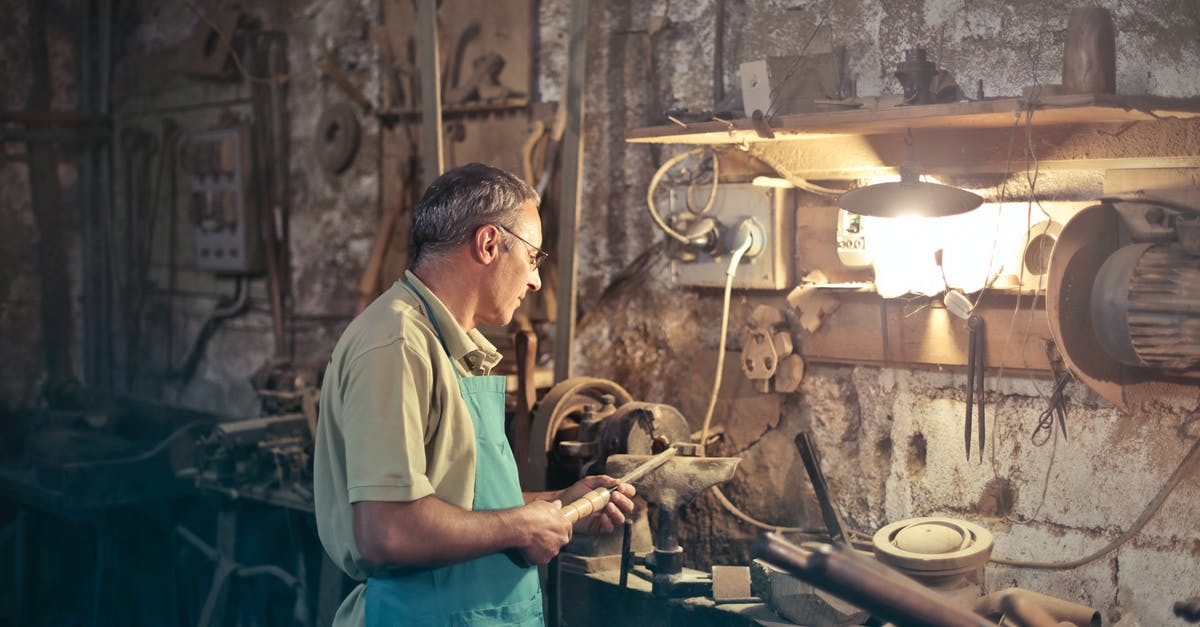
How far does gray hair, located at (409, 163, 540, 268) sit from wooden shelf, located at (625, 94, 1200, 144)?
1051 millimetres

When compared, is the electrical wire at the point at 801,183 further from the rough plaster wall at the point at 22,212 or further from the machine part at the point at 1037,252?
the rough plaster wall at the point at 22,212

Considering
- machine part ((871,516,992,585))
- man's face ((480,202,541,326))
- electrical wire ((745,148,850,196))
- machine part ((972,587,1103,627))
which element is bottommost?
machine part ((972,587,1103,627))

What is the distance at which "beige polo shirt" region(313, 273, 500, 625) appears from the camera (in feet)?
6.63

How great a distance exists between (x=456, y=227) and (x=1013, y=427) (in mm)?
1807

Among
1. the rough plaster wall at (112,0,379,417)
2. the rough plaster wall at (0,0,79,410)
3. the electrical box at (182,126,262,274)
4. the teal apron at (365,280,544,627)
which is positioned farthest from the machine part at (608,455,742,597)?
the rough plaster wall at (0,0,79,410)

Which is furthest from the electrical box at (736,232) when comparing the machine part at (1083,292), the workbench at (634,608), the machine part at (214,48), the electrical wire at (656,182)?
the machine part at (214,48)

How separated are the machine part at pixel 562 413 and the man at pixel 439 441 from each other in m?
1.22

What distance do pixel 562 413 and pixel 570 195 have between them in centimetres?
84

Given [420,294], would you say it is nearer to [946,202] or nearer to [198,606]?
[946,202]

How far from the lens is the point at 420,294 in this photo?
227 centimetres

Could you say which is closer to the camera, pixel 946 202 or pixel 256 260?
pixel 946 202

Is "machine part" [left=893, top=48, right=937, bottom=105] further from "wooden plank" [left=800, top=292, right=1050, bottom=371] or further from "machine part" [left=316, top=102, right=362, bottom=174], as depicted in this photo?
"machine part" [left=316, top=102, right=362, bottom=174]

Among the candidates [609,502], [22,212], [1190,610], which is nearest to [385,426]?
[609,502]

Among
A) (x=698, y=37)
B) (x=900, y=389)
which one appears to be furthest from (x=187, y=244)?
(x=900, y=389)
